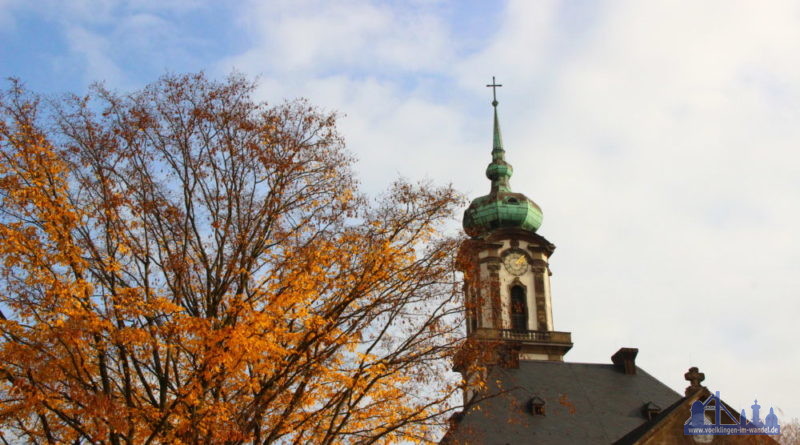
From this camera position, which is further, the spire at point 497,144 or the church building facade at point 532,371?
the spire at point 497,144

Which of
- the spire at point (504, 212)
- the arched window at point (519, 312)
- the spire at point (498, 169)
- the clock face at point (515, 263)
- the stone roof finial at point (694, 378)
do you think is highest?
the spire at point (498, 169)

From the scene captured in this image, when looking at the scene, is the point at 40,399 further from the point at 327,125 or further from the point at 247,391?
the point at 327,125

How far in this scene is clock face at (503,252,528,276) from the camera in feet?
167

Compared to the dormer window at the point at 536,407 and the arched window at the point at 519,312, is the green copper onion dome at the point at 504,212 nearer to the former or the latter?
the arched window at the point at 519,312

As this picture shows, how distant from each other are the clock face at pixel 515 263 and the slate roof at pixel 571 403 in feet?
26.0

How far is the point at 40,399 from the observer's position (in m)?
11.8

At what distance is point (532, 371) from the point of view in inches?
1698

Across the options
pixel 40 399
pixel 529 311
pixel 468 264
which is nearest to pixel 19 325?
pixel 40 399

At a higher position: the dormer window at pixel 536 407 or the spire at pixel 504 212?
the spire at pixel 504 212

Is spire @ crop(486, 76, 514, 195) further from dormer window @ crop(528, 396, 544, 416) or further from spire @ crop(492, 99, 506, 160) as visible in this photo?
dormer window @ crop(528, 396, 544, 416)

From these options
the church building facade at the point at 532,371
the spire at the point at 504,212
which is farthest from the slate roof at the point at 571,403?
the spire at the point at 504,212

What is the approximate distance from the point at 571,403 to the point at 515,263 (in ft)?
57.8

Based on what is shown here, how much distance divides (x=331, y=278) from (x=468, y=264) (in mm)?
2535

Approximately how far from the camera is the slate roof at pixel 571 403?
37.0 metres
